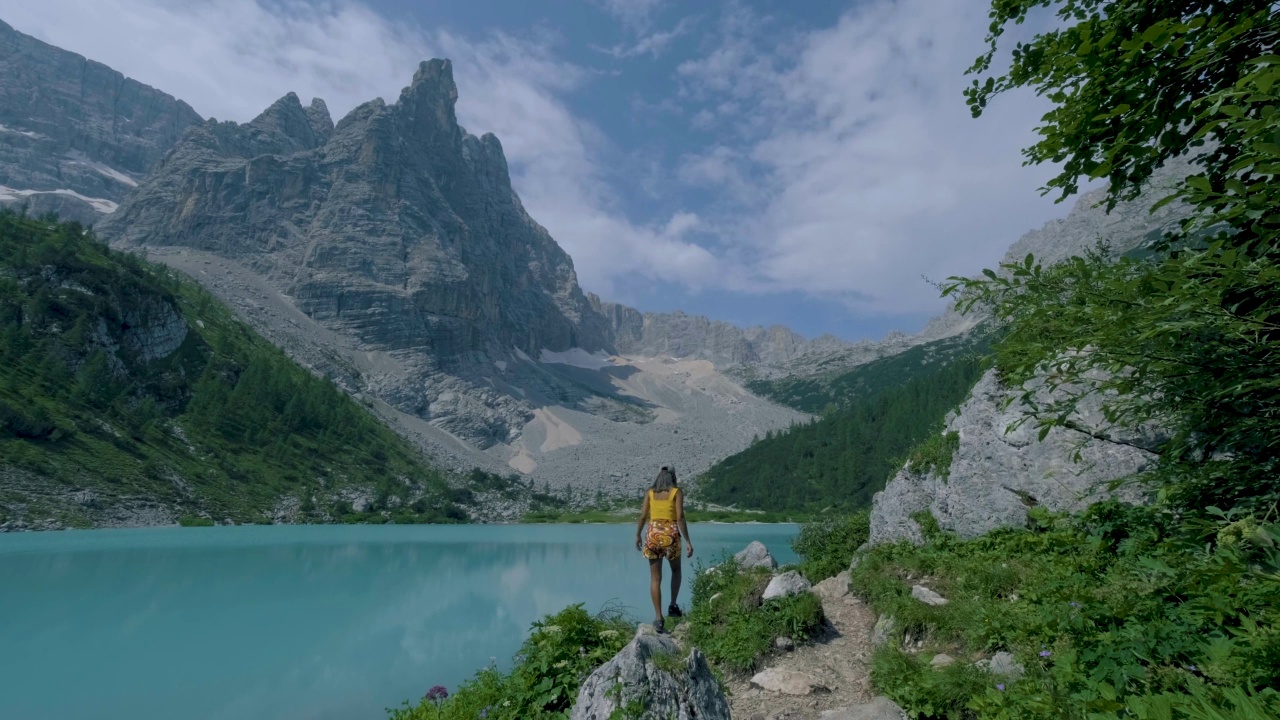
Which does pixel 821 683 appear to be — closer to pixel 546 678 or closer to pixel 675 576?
pixel 675 576

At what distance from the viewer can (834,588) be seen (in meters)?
13.5

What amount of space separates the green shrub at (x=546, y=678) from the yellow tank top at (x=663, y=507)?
184 cm

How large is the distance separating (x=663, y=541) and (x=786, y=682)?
8.13ft

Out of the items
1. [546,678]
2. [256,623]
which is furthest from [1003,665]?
[256,623]

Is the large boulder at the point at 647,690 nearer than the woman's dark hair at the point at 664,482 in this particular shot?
Yes

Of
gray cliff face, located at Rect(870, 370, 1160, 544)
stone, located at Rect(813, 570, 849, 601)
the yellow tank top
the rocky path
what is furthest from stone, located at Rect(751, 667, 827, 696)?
gray cliff face, located at Rect(870, 370, 1160, 544)

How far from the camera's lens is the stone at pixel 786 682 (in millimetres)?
8320

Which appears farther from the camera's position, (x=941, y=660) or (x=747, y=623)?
(x=747, y=623)

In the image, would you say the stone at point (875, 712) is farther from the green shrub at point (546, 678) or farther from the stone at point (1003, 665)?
the green shrub at point (546, 678)

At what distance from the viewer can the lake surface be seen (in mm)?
16672

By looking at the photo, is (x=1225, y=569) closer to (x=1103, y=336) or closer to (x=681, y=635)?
(x=1103, y=336)

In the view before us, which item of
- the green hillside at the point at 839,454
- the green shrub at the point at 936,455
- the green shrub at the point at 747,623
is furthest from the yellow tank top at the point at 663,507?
the green hillside at the point at 839,454

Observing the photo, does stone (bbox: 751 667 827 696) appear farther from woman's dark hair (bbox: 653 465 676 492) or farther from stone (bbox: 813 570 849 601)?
stone (bbox: 813 570 849 601)

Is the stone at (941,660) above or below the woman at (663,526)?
below
